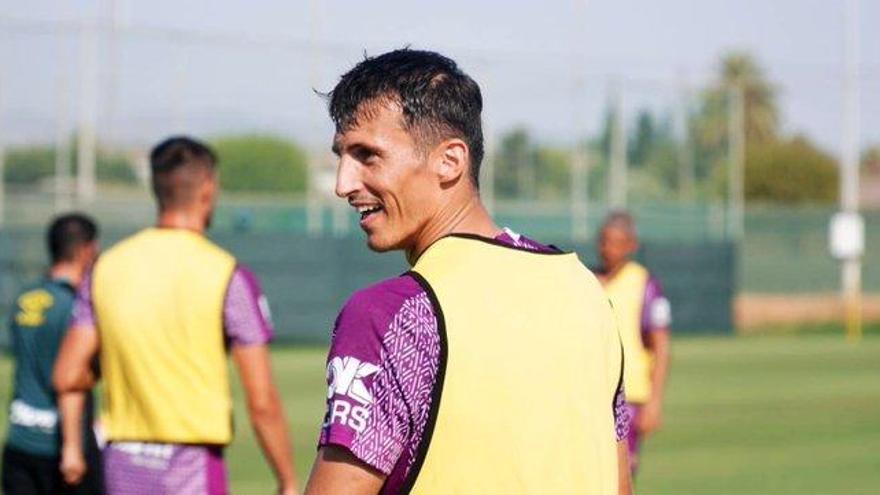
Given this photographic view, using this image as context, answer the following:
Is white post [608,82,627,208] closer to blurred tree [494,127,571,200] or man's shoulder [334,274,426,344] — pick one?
blurred tree [494,127,571,200]

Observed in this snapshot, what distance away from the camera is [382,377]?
3.36m

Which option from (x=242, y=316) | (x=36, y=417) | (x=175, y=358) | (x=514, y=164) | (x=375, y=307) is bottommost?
(x=36, y=417)

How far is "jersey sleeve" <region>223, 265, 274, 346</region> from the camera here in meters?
6.96

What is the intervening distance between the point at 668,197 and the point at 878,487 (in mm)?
23169

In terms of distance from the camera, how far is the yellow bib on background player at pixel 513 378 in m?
3.41

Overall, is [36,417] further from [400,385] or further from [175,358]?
[400,385]

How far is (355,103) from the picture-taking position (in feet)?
11.7

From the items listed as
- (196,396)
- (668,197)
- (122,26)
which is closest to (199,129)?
(122,26)

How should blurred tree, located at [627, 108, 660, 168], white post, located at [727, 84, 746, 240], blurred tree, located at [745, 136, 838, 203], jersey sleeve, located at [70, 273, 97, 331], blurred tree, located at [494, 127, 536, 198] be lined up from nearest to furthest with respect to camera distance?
jersey sleeve, located at [70, 273, 97, 331], blurred tree, located at [494, 127, 536, 198], blurred tree, located at [627, 108, 660, 168], white post, located at [727, 84, 746, 240], blurred tree, located at [745, 136, 838, 203]

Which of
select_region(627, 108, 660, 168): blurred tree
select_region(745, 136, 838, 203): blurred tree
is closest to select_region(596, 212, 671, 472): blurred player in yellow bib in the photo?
select_region(627, 108, 660, 168): blurred tree

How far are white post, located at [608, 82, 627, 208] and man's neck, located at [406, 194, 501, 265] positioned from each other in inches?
1290

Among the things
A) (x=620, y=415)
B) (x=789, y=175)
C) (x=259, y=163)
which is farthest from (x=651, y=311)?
(x=789, y=175)

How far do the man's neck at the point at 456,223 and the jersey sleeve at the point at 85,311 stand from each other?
3.69 m

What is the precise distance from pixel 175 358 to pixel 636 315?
18.1 feet
